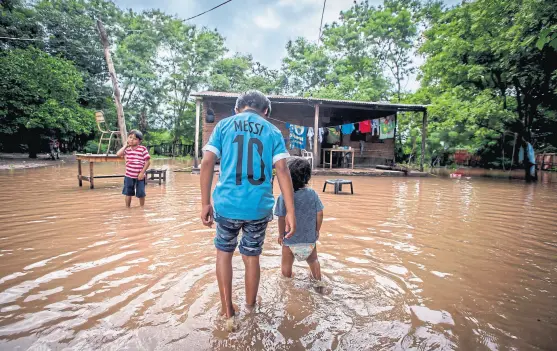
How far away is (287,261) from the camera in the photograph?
8.81ft

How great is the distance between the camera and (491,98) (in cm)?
1420

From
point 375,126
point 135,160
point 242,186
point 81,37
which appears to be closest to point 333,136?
point 375,126

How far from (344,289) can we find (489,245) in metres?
2.53

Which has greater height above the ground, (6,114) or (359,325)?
(6,114)

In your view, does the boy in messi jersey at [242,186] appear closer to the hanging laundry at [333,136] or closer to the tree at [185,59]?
the hanging laundry at [333,136]

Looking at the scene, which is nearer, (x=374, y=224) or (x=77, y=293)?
(x=77, y=293)

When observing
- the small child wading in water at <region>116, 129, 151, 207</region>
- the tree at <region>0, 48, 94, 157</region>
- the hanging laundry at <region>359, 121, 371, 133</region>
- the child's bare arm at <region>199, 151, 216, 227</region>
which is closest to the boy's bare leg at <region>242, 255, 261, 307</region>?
the child's bare arm at <region>199, 151, 216, 227</region>

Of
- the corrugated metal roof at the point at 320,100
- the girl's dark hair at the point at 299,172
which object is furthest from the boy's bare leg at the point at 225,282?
the corrugated metal roof at the point at 320,100

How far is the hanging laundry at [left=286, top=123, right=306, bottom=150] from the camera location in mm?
15391

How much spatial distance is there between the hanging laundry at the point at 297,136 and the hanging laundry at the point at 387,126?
481 centimetres

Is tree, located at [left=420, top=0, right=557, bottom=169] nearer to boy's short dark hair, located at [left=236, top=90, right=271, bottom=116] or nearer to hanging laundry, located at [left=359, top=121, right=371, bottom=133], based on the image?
hanging laundry, located at [left=359, top=121, right=371, bottom=133]

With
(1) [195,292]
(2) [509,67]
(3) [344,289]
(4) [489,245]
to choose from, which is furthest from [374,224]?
(2) [509,67]

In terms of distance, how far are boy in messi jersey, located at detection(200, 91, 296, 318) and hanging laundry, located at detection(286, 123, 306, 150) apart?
13.4 metres

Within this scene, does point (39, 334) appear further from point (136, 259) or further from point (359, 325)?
point (359, 325)
